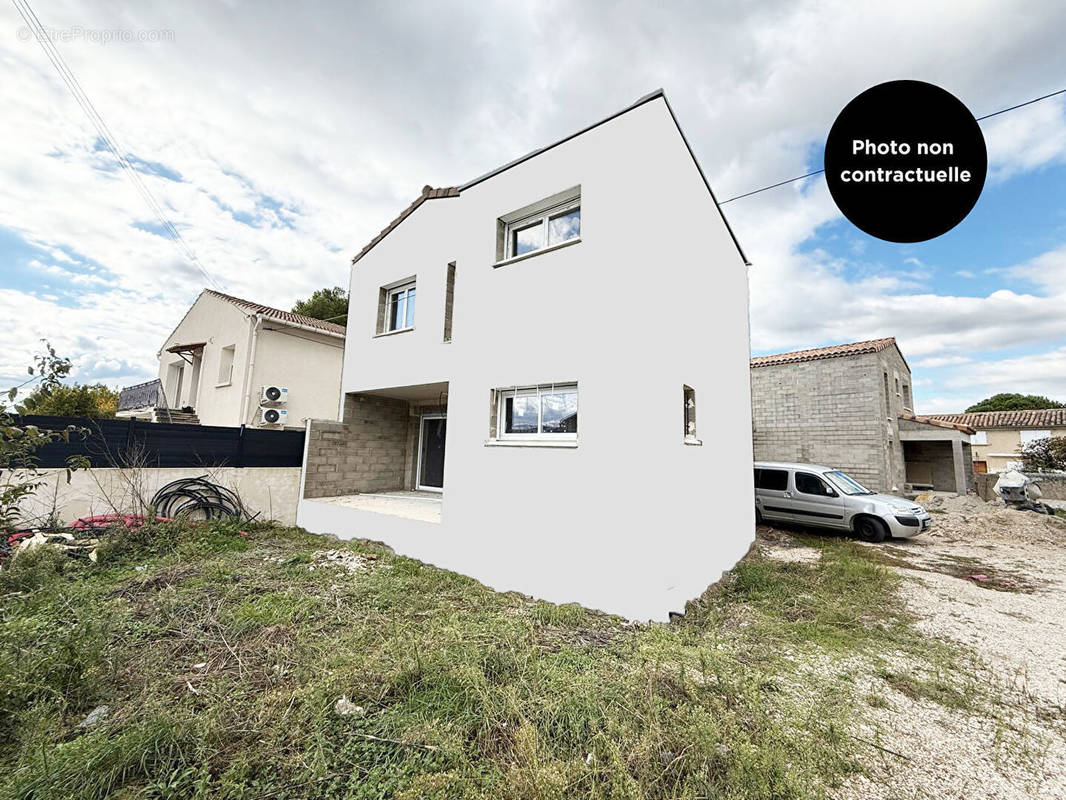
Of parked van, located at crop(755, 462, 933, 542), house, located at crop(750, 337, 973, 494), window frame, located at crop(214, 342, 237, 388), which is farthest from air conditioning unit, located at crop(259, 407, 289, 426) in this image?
house, located at crop(750, 337, 973, 494)

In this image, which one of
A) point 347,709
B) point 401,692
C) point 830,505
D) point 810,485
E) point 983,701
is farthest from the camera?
point 810,485

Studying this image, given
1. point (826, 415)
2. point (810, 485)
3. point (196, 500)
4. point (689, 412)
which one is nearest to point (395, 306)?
point (196, 500)

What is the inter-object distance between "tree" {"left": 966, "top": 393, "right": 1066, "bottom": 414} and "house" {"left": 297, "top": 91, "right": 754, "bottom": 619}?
5514cm

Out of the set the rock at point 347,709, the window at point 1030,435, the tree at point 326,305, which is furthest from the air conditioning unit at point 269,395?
the window at point 1030,435

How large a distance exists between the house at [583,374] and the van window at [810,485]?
3.15 meters

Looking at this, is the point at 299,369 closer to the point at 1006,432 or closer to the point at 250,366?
the point at 250,366

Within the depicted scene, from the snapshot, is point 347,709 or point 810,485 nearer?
point 347,709

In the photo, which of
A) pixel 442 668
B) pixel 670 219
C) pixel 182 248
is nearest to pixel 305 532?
pixel 442 668

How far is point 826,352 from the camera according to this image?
14.7m

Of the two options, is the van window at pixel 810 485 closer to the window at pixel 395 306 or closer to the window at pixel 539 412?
the window at pixel 539 412

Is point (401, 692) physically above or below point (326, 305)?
below

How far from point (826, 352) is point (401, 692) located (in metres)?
16.7

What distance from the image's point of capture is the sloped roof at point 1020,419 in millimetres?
22891

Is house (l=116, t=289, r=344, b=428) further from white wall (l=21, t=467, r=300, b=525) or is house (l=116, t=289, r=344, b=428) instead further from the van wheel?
the van wheel
